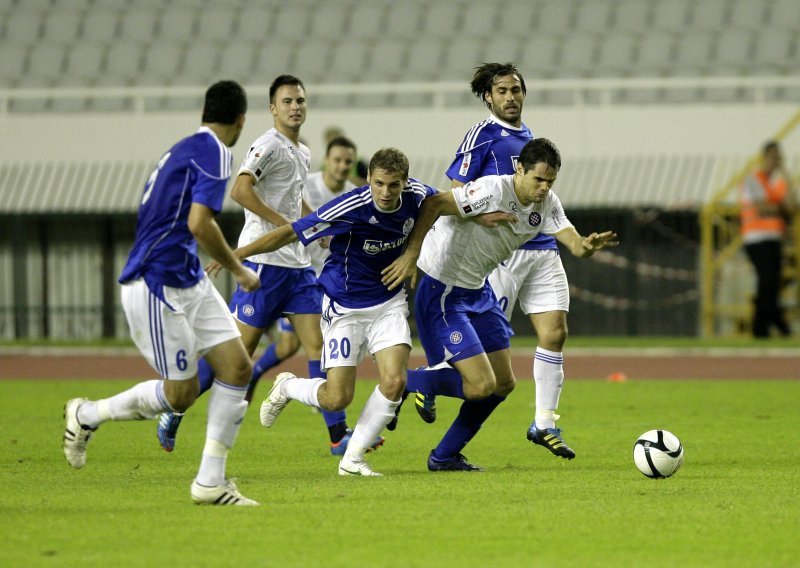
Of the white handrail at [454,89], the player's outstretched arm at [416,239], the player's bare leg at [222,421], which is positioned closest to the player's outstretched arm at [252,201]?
the player's outstretched arm at [416,239]

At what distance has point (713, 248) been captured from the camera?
22.0 meters

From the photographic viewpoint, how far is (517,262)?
9297 millimetres

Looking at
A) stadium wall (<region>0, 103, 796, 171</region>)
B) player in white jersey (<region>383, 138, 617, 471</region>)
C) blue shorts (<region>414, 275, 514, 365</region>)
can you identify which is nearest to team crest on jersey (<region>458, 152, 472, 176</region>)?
player in white jersey (<region>383, 138, 617, 471</region>)

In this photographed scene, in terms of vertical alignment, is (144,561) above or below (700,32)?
below

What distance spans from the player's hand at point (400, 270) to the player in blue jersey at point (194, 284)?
1316 millimetres

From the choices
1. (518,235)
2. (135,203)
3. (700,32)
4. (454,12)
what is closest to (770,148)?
(700,32)

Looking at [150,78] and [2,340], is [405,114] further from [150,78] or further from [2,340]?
[2,340]

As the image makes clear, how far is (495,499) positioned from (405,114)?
1674cm

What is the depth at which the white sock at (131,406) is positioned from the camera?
6977 mm

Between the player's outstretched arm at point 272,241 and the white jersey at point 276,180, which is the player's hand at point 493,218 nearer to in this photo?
the player's outstretched arm at point 272,241

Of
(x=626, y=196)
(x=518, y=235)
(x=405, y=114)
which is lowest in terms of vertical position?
(x=518, y=235)

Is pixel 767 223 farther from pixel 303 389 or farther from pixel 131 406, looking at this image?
pixel 131 406

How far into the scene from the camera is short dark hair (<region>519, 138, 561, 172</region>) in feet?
26.3

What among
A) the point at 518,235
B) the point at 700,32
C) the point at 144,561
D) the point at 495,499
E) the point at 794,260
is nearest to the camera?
the point at 144,561
